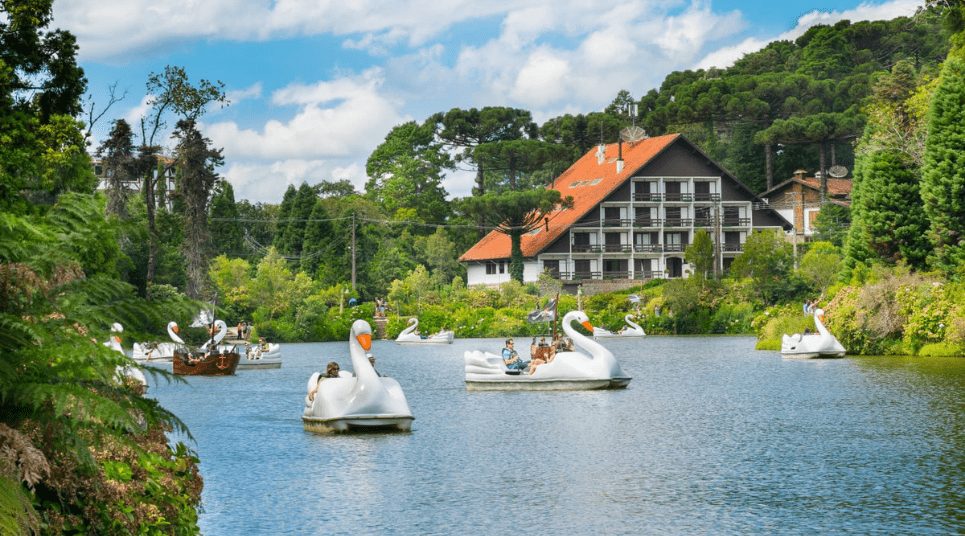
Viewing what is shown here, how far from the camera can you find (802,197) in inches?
3590

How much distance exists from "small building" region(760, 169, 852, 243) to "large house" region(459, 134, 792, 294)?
16.4ft

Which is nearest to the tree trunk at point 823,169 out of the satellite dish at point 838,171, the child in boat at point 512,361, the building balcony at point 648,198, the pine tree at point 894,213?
the satellite dish at point 838,171

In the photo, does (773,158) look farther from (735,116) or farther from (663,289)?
(663,289)

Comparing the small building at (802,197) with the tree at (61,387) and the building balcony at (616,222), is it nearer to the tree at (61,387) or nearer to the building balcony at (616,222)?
the building balcony at (616,222)

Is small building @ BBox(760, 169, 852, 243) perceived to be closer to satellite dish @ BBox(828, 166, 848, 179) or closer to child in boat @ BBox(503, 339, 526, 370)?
satellite dish @ BBox(828, 166, 848, 179)

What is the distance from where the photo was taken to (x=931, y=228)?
41969 mm

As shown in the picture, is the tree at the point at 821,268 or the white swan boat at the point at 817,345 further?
the tree at the point at 821,268

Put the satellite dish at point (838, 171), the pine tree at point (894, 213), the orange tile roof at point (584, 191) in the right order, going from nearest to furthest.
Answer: the pine tree at point (894, 213) → the orange tile roof at point (584, 191) → the satellite dish at point (838, 171)

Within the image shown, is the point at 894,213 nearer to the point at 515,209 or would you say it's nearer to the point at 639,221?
the point at 515,209

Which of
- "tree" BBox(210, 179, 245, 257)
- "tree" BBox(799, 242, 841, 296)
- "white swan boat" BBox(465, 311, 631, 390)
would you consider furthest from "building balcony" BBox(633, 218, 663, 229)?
"white swan boat" BBox(465, 311, 631, 390)

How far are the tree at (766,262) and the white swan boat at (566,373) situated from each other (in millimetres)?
34588

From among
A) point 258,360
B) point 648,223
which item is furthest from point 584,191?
point 258,360

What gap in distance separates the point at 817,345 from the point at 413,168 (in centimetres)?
6463

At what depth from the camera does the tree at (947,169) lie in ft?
131
